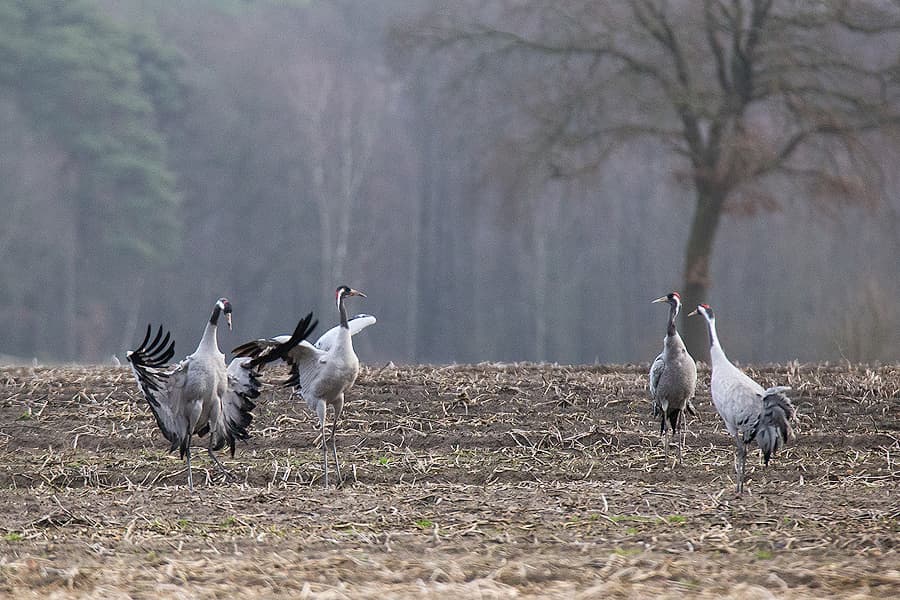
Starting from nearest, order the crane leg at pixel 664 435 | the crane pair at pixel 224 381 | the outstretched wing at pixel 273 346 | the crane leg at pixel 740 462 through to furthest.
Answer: the crane leg at pixel 740 462, the outstretched wing at pixel 273 346, the crane pair at pixel 224 381, the crane leg at pixel 664 435

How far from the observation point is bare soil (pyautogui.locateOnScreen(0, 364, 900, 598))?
5.73 meters

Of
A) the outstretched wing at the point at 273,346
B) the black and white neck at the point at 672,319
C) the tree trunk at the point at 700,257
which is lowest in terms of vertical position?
the outstretched wing at the point at 273,346

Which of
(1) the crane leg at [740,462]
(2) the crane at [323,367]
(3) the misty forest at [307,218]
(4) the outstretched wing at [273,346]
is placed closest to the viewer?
(1) the crane leg at [740,462]

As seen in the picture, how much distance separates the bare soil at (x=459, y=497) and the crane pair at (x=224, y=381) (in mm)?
316

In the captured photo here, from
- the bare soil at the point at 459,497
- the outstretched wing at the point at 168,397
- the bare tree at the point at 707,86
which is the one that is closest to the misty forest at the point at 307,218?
the bare tree at the point at 707,86

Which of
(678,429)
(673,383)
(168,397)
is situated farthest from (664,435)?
(168,397)

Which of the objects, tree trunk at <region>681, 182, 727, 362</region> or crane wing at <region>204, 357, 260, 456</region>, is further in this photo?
tree trunk at <region>681, 182, 727, 362</region>

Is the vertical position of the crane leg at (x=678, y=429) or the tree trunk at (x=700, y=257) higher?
the tree trunk at (x=700, y=257)

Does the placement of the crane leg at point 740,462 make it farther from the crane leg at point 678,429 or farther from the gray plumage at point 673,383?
the gray plumage at point 673,383

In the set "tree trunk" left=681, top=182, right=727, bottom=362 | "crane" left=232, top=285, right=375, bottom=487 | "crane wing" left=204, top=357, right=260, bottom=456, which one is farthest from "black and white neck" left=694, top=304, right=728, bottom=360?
"tree trunk" left=681, top=182, right=727, bottom=362

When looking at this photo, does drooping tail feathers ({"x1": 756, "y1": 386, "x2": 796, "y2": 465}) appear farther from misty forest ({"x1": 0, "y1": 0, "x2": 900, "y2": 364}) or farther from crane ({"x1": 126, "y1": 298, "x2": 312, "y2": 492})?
misty forest ({"x1": 0, "y1": 0, "x2": 900, "y2": 364})

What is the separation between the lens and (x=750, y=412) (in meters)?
8.30

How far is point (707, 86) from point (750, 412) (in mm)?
12716

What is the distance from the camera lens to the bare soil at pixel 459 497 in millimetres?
5727
